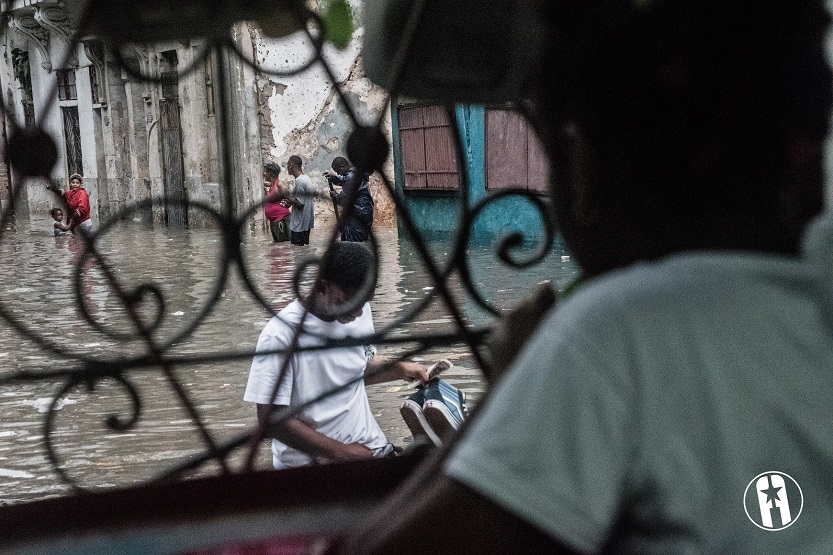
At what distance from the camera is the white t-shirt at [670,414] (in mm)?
805

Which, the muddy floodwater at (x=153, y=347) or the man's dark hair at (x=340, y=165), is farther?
the man's dark hair at (x=340, y=165)

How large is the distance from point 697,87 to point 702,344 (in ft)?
0.67

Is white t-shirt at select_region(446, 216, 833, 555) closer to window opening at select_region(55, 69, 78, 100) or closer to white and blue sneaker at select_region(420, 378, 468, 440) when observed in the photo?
white and blue sneaker at select_region(420, 378, 468, 440)

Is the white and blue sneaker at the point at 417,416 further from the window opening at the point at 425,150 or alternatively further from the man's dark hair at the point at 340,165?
the window opening at the point at 425,150

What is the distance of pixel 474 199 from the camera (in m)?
14.0

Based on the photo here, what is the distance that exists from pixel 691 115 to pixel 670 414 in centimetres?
24

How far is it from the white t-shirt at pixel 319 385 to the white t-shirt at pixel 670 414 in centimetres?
289

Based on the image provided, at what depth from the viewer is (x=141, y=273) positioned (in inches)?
548

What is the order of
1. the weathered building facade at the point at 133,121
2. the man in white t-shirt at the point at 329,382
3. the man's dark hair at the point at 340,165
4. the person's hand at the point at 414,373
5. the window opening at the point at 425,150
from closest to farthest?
the man in white t-shirt at the point at 329,382 → the person's hand at the point at 414,373 → the man's dark hair at the point at 340,165 → the window opening at the point at 425,150 → the weathered building facade at the point at 133,121

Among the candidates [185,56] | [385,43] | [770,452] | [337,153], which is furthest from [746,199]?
[185,56]

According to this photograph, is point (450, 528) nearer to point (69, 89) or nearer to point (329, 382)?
point (329, 382)

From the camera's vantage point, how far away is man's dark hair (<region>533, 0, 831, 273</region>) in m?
0.89

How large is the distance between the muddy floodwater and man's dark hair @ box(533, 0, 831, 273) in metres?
0.72

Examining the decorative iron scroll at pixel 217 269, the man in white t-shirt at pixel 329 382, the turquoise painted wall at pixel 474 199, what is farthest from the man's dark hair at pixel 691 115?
the turquoise painted wall at pixel 474 199
